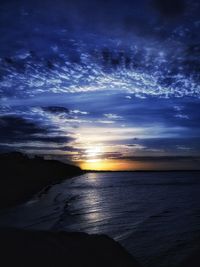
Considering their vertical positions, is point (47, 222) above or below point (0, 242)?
below

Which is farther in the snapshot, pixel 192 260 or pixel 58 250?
pixel 192 260

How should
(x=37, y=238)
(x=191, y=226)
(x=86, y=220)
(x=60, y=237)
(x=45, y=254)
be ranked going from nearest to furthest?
(x=45, y=254) → (x=37, y=238) → (x=60, y=237) → (x=191, y=226) → (x=86, y=220)

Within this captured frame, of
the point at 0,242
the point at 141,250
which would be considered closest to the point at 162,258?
the point at 141,250

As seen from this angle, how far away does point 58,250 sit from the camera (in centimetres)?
939

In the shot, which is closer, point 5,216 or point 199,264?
point 199,264

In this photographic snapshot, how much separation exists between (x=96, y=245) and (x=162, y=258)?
5982 millimetres

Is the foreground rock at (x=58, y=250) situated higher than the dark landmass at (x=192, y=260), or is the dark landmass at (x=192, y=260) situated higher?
the foreground rock at (x=58, y=250)

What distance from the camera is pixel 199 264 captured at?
13945 mm

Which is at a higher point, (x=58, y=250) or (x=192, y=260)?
(x=58, y=250)

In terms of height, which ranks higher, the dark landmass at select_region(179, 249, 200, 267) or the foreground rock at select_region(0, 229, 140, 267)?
the foreground rock at select_region(0, 229, 140, 267)

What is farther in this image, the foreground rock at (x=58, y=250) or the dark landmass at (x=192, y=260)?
the dark landmass at (x=192, y=260)

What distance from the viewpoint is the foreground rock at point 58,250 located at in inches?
343

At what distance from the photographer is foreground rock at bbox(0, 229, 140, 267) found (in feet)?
28.6

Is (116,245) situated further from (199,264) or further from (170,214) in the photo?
(170,214)
